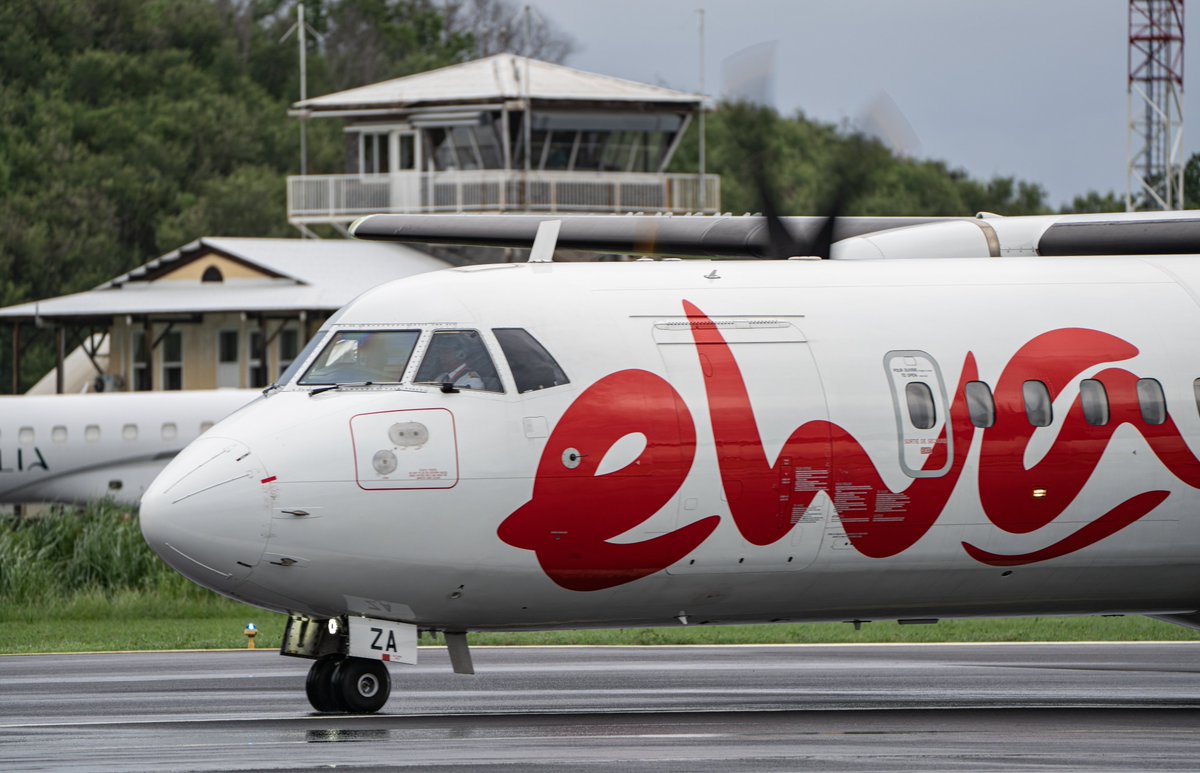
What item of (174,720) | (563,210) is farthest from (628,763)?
(563,210)

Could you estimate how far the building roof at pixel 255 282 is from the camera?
5791 centimetres

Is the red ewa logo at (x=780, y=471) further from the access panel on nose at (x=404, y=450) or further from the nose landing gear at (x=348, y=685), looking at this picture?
the nose landing gear at (x=348, y=685)

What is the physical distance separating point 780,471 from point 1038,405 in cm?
240

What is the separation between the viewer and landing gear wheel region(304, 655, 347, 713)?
15586mm

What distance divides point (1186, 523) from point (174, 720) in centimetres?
878

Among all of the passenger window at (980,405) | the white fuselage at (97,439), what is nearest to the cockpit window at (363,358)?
the passenger window at (980,405)

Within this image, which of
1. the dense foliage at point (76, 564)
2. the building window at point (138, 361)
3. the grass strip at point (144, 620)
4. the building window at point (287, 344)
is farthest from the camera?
the building window at point (138, 361)

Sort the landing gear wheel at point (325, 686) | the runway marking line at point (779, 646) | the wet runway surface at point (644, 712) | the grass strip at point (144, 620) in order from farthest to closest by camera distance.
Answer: the grass strip at point (144, 620) → the runway marking line at point (779, 646) → the landing gear wheel at point (325, 686) → the wet runway surface at point (644, 712)

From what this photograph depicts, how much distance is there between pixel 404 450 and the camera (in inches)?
594

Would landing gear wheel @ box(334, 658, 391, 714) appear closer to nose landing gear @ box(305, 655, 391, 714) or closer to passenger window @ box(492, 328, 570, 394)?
nose landing gear @ box(305, 655, 391, 714)

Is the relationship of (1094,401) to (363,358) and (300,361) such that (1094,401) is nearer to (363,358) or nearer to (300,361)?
(363,358)

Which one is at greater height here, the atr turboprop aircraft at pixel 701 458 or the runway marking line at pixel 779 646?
the atr turboprop aircraft at pixel 701 458

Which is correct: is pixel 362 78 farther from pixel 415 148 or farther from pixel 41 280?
pixel 415 148

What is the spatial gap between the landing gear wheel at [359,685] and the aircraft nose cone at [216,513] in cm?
126
